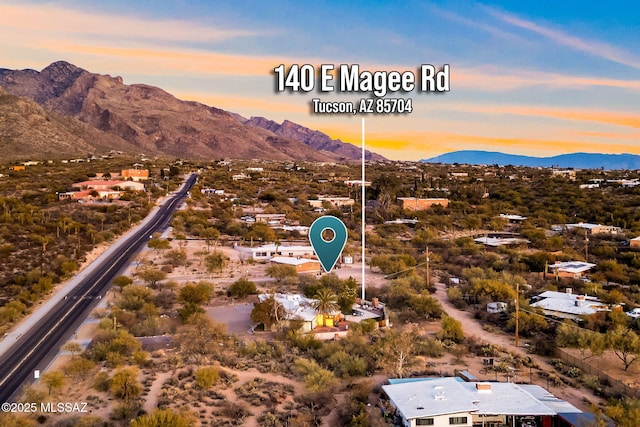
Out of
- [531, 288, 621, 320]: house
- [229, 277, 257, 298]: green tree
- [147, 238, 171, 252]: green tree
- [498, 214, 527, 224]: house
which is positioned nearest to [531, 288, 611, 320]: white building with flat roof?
[531, 288, 621, 320]: house

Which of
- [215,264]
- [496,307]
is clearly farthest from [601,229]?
[215,264]

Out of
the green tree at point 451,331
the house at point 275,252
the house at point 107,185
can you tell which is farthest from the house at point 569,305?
the house at point 107,185

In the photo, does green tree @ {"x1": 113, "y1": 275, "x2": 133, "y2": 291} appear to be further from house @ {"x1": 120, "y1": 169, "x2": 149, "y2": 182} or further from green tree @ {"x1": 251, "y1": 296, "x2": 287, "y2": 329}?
house @ {"x1": 120, "y1": 169, "x2": 149, "y2": 182}

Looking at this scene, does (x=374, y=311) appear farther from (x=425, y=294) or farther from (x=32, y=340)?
(x=32, y=340)

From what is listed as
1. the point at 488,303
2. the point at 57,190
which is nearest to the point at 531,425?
the point at 488,303

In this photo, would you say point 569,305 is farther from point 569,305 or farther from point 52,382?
point 52,382
